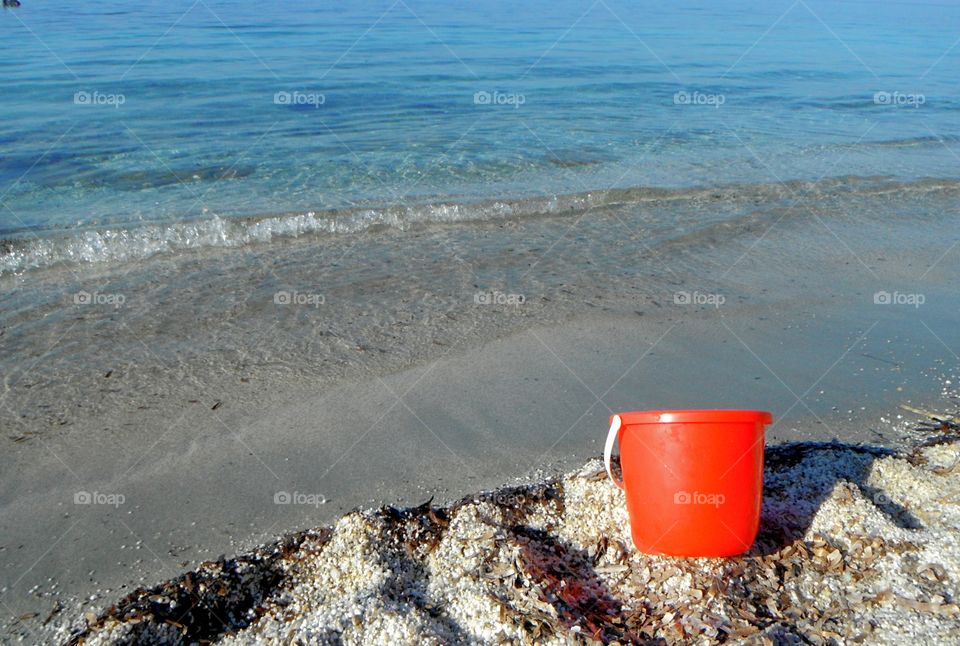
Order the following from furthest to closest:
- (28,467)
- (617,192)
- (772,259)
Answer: (617,192), (772,259), (28,467)

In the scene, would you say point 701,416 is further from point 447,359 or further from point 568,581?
point 447,359

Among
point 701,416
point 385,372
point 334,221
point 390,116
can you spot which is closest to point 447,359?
point 385,372

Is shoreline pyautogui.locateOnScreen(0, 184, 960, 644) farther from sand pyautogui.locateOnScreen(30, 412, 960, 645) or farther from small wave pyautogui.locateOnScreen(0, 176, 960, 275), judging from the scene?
small wave pyautogui.locateOnScreen(0, 176, 960, 275)

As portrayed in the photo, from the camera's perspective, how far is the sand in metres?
3.10

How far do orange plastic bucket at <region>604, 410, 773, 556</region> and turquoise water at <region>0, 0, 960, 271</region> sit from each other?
5.98 metres

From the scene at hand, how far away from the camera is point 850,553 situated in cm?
354

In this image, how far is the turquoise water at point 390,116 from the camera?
32.1 ft

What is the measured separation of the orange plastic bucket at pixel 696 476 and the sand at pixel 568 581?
13 cm

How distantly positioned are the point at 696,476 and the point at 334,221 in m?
6.14

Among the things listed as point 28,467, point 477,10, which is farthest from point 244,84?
point 477,10

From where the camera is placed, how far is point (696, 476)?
3.41 m

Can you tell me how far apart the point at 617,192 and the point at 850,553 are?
7.09 meters

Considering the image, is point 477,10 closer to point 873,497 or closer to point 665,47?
point 665,47

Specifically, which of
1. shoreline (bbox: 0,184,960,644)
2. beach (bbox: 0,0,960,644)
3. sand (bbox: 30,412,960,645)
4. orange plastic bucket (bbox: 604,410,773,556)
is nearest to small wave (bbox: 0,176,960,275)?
beach (bbox: 0,0,960,644)
